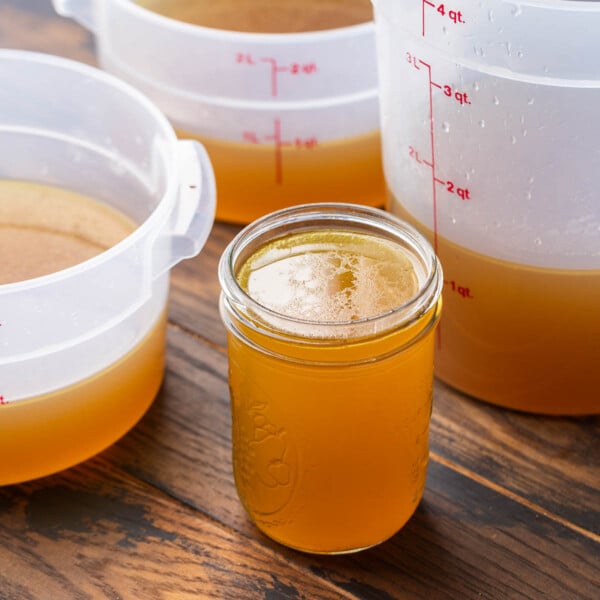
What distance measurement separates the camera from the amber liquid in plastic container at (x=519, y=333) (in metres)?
0.82

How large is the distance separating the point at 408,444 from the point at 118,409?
25 cm

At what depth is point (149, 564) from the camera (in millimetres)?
790

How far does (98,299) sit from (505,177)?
31cm

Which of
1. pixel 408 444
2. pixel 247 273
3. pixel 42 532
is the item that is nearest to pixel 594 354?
pixel 408 444

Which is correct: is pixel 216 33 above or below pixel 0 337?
above

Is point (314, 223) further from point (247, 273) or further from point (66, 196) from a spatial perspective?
point (66, 196)

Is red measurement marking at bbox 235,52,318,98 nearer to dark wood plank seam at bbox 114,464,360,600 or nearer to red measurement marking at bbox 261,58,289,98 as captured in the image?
red measurement marking at bbox 261,58,289,98

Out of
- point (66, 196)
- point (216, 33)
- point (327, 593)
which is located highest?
point (216, 33)

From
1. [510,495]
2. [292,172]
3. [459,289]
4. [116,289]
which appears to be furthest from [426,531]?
[292,172]

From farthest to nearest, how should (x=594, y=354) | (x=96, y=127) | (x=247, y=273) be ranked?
(x=96, y=127)
(x=594, y=354)
(x=247, y=273)

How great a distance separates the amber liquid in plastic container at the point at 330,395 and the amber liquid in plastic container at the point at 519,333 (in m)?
0.11

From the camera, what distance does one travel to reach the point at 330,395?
0.71m

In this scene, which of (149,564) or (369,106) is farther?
(369,106)

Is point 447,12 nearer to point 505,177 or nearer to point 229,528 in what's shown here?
point 505,177
